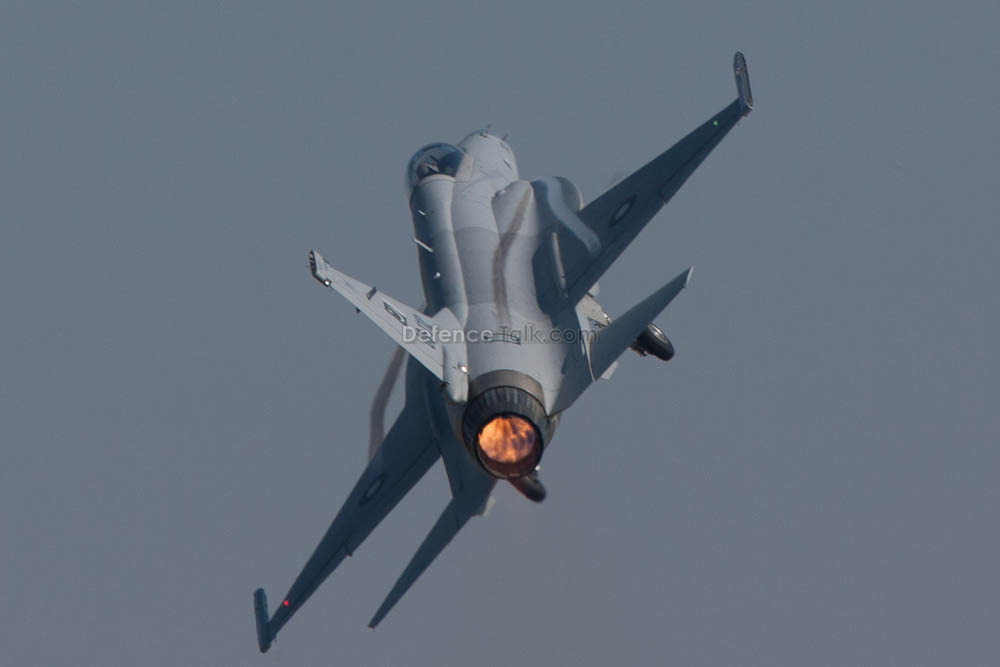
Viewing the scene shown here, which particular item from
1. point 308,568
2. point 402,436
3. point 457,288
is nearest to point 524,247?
point 457,288

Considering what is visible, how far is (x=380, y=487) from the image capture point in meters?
45.3

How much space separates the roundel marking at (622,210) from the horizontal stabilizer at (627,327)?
398cm

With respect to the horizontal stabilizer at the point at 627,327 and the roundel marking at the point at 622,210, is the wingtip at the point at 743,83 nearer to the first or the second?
the roundel marking at the point at 622,210

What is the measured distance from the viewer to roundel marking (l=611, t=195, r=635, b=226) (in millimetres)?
46188

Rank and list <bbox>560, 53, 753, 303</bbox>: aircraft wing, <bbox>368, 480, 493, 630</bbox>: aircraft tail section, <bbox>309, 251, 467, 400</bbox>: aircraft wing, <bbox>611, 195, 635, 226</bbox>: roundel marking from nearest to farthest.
Result: <bbox>309, 251, 467, 400</bbox>: aircraft wing < <bbox>368, 480, 493, 630</bbox>: aircraft tail section < <bbox>560, 53, 753, 303</bbox>: aircraft wing < <bbox>611, 195, 635, 226</bbox>: roundel marking

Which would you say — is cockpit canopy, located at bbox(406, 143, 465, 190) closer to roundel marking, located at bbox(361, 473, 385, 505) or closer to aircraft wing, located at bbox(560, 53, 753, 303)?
aircraft wing, located at bbox(560, 53, 753, 303)

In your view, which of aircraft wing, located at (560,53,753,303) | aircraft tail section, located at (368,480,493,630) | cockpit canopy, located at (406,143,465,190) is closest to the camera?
aircraft tail section, located at (368,480,493,630)

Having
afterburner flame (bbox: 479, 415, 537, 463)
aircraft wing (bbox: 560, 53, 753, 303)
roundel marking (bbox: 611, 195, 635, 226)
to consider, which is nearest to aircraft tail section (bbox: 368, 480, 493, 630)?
afterburner flame (bbox: 479, 415, 537, 463)

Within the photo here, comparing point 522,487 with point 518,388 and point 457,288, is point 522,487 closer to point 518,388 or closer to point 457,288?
point 518,388

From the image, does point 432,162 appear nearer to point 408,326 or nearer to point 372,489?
point 372,489

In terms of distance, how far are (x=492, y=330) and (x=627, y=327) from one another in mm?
3232

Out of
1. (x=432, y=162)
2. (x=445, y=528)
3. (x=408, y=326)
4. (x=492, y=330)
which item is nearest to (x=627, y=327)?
(x=492, y=330)

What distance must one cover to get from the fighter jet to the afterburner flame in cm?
3

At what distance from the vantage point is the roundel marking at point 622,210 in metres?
46.2
